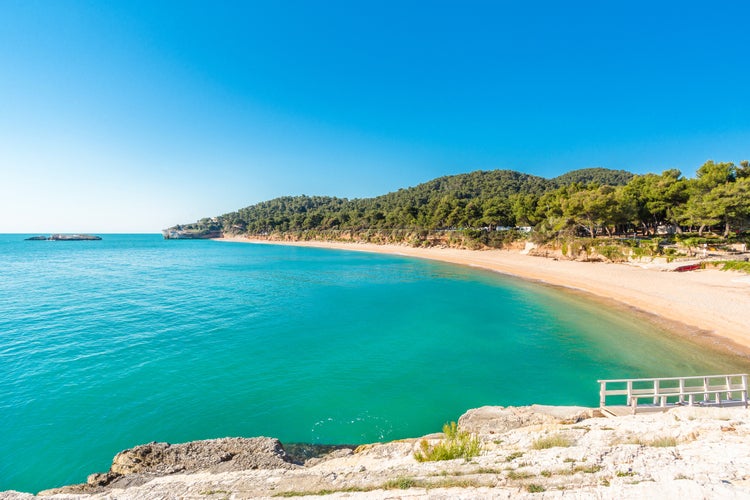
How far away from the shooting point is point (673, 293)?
76.5 feet

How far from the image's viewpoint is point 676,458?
5.07m

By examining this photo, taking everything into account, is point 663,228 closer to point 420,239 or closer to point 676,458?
point 420,239

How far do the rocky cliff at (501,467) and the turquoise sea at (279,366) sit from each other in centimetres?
222

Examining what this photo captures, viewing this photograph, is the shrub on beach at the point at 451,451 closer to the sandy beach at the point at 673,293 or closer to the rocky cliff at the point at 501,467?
the rocky cliff at the point at 501,467

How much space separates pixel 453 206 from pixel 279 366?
7290cm

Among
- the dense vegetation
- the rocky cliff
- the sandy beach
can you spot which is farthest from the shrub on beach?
the dense vegetation

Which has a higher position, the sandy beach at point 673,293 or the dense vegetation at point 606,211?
the dense vegetation at point 606,211

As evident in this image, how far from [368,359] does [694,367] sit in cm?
1408

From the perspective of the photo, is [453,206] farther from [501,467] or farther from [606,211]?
[501,467]

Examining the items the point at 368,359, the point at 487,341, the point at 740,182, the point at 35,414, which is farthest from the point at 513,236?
the point at 35,414

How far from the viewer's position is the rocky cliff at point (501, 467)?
4465 mm

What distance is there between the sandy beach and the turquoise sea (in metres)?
2.01

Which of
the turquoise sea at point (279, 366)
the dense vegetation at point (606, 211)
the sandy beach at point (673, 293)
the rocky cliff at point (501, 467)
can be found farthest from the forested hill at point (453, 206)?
the rocky cliff at point (501, 467)

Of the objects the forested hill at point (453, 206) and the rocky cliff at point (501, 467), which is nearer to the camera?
the rocky cliff at point (501, 467)
